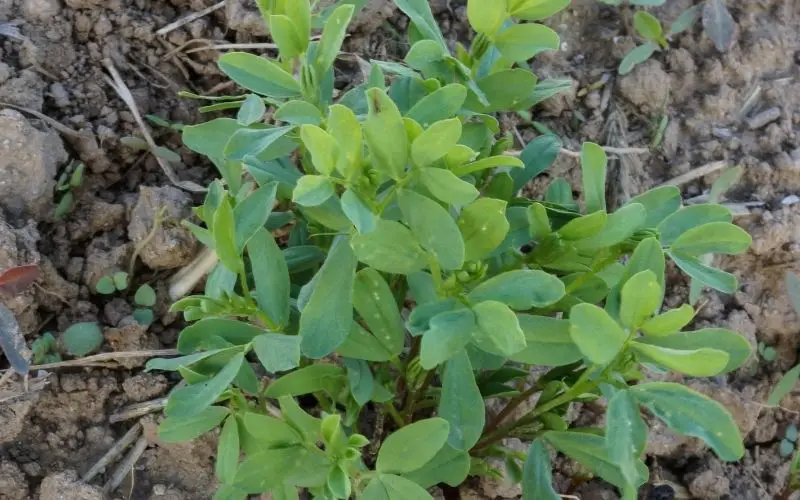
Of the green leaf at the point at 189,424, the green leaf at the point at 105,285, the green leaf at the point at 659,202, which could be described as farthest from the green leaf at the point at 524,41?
the green leaf at the point at 105,285

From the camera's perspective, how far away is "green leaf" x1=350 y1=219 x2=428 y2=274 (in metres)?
1.15

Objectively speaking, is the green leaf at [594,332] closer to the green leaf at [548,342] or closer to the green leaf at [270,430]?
the green leaf at [548,342]

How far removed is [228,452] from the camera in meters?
1.33

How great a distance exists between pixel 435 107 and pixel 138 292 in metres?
0.92

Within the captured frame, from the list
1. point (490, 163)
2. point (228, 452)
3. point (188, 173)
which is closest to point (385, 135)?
point (490, 163)

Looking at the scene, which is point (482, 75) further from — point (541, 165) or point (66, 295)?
point (66, 295)

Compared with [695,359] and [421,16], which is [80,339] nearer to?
[421,16]

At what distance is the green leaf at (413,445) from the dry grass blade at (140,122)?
908 millimetres

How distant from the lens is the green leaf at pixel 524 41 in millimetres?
1340

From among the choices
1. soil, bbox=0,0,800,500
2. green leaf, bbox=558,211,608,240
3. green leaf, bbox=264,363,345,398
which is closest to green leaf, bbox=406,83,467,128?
green leaf, bbox=558,211,608,240

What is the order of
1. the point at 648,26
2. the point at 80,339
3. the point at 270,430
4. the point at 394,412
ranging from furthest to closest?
the point at 648,26 → the point at 80,339 → the point at 394,412 → the point at 270,430

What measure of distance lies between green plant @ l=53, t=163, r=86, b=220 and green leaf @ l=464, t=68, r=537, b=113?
0.96 meters

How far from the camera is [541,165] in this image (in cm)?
151

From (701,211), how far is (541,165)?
300mm
